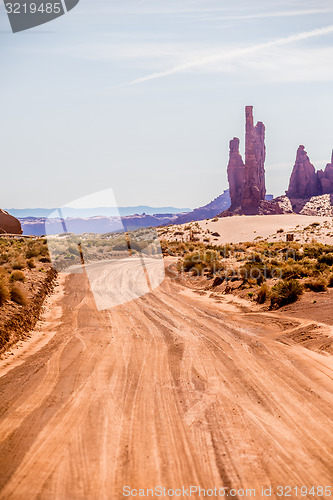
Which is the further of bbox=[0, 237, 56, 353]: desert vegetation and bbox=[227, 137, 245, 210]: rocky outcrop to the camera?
bbox=[227, 137, 245, 210]: rocky outcrop

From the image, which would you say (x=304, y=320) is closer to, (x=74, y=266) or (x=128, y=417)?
(x=128, y=417)

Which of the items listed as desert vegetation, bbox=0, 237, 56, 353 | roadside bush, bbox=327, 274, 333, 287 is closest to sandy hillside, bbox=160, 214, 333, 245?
roadside bush, bbox=327, 274, 333, 287

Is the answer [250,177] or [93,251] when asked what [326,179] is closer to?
[250,177]

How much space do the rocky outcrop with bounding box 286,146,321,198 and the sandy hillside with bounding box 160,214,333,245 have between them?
5994cm

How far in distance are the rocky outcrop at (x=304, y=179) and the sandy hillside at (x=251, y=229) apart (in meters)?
59.9

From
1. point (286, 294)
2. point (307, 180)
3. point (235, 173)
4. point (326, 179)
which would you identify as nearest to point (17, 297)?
point (286, 294)

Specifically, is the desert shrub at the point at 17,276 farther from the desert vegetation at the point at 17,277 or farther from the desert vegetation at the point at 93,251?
the desert vegetation at the point at 93,251

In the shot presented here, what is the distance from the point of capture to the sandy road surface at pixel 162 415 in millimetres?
6198

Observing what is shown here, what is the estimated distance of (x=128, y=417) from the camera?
26.5 ft

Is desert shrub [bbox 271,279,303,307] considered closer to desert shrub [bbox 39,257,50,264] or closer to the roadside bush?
the roadside bush

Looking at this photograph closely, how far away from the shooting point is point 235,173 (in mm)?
134625

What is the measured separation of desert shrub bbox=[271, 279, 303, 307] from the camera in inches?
734

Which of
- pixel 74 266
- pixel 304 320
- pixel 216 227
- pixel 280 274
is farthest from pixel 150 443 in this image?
pixel 216 227

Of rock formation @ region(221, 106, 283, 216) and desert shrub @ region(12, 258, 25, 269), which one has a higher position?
rock formation @ region(221, 106, 283, 216)
